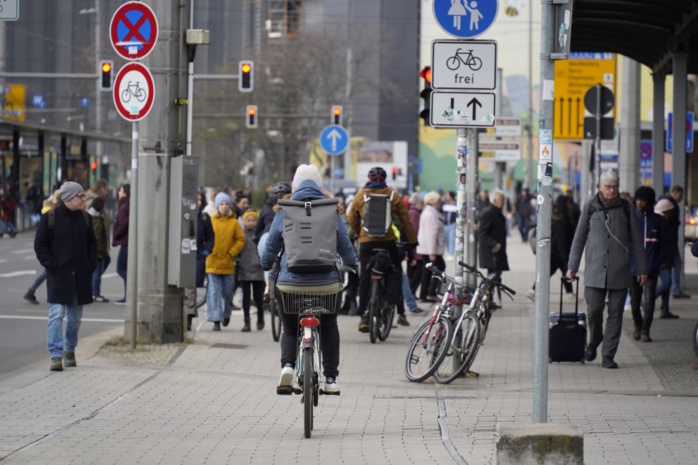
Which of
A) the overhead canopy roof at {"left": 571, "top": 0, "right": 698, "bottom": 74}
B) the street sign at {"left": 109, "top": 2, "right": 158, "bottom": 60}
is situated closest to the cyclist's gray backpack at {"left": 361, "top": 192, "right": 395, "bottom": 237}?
the street sign at {"left": 109, "top": 2, "right": 158, "bottom": 60}

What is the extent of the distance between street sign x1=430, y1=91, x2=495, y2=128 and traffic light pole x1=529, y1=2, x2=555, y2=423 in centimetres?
367

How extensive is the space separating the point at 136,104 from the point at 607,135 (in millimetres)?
9015

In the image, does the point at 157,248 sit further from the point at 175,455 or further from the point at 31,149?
the point at 31,149

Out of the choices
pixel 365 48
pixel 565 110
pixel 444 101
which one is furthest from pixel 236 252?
pixel 365 48

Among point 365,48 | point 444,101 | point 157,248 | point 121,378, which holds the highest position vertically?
point 365,48

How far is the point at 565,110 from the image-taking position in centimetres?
2844

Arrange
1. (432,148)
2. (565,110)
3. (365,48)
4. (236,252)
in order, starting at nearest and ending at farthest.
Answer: (236,252) < (565,110) < (365,48) < (432,148)

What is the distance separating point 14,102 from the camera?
47.5 m

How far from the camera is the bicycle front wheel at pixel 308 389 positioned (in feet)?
29.3

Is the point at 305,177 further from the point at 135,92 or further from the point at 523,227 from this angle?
the point at 523,227

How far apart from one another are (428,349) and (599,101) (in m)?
9.51

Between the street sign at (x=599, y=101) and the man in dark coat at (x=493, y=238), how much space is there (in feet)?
6.14

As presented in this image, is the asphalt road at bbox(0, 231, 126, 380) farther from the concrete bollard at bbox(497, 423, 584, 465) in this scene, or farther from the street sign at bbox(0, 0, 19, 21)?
the concrete bollard at bbox(497, 423, 584, 465)

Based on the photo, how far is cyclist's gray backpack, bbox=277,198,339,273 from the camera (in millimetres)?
9148
